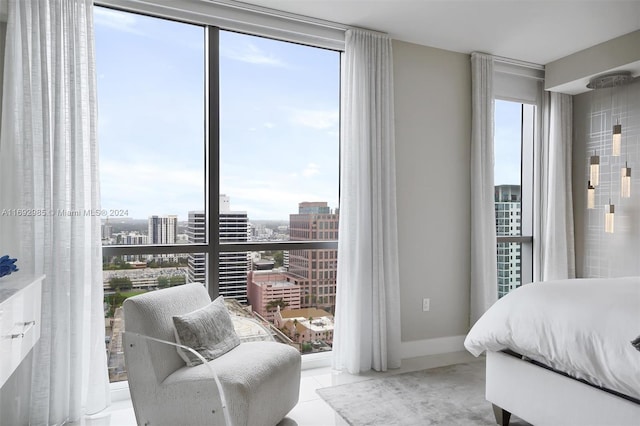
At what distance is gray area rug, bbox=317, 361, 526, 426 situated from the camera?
2531 millimetres

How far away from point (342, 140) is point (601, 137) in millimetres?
2627

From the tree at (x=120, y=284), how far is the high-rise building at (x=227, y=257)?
396mm

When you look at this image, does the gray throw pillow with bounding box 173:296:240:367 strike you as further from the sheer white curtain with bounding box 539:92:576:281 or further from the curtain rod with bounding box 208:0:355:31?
the sheer white curtain with bounding box 539:92:576:281

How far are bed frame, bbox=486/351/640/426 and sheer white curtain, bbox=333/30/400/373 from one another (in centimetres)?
105

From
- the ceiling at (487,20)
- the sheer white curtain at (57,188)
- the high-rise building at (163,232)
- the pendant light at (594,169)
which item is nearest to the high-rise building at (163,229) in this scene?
the high-rise building at (163,232)

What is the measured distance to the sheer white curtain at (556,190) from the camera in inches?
169

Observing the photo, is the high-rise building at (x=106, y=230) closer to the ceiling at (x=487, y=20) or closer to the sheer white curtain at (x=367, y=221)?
the sheer white curtain at (x=367, y=221)

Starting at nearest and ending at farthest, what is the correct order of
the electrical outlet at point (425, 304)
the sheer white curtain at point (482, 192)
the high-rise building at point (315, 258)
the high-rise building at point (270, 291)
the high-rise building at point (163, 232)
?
the high-rise building at point (163, 232)
the high-rise building at point (270, 291)
the high-rise building at point (315, 258)
the electrical outlet at point (425, 304)
the sheer white curtain at point (482, 192)

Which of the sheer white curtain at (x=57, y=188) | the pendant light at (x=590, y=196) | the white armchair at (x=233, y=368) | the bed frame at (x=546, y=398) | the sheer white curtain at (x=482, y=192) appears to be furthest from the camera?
the pendant light at (x=590, y=196)

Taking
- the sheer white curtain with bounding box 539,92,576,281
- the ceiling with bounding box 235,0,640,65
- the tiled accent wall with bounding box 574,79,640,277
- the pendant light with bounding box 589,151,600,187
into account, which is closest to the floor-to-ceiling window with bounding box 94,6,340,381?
the ceiling with bounding box 235,0,640,65

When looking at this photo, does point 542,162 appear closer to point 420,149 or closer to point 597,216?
point 597,216

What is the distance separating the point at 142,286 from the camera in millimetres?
2967

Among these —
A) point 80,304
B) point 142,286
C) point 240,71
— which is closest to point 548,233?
point 240,71

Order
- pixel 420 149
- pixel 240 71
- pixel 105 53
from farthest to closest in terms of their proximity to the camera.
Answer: pixel 420 149, pixel 240 71, pixel 105 53
